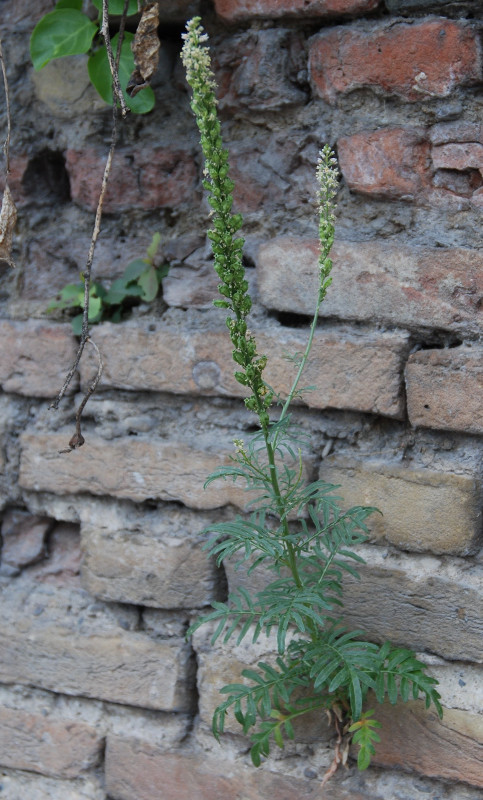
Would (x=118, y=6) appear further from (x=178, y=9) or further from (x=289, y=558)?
(x=289, y=558)

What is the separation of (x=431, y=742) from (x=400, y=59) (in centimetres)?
104

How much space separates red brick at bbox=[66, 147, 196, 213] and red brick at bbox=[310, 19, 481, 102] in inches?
11.4

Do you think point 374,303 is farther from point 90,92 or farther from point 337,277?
point 90,92

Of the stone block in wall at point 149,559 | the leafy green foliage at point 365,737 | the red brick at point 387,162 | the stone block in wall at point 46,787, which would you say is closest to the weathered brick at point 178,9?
the red brick at point 387,162

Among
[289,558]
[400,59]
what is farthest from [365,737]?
[400,59]

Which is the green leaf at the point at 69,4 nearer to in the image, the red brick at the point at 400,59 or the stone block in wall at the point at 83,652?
the red brick at the point at 400,59

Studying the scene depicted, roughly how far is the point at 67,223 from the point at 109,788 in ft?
3.49

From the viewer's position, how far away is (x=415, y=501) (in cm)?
123

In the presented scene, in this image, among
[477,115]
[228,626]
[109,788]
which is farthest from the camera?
[109,788]

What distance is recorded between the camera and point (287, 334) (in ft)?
4.27

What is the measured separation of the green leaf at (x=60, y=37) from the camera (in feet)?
4.37

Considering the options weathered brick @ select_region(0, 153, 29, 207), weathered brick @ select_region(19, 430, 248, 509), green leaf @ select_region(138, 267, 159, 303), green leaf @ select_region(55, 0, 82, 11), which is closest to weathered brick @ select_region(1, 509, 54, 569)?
weathered brick @ select_region(19, 430, 248, 509)

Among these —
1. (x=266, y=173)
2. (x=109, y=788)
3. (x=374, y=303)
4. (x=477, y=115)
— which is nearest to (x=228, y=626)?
(x=109, y=788)

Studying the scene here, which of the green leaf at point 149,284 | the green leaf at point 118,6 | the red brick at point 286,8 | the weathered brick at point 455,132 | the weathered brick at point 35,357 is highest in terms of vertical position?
the red brick at point 286,8
